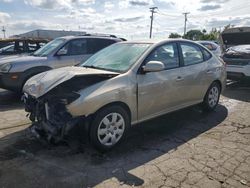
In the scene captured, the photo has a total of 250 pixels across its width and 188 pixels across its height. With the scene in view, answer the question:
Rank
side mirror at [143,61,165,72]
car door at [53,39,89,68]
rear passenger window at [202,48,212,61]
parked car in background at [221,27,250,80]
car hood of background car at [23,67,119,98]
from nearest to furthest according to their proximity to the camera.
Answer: car hood of background car at [23,67,119,98], side mirror at [143,61,165,72], rear passenger window at [202,48,212,61], car door at [53,39,89,68], parked car in background at [221,27,250,80]

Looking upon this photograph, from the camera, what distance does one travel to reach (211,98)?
21.6 feet

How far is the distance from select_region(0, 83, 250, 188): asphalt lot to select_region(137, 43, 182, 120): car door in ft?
1.56

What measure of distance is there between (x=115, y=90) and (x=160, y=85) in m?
1.00

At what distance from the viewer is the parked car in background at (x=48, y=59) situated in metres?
7.59

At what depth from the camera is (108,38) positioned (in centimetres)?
957

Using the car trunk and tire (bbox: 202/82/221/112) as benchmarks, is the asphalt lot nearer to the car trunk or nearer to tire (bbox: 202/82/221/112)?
tire (bbox: 202/82/221/112)

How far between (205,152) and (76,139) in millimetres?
2006

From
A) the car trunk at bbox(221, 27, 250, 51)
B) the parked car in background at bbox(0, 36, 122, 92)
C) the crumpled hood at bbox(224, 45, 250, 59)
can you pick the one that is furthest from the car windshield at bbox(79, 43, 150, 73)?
the car trunk at bbox(221, 27, 250, 51)

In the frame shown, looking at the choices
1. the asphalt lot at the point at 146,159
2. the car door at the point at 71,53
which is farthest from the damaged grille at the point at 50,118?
the car door at the point at 71,53

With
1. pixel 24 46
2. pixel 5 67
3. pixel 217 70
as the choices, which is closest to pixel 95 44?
pixel 5 67

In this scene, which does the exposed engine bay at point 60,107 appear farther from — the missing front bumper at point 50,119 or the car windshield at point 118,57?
the car windshield at point 118,57

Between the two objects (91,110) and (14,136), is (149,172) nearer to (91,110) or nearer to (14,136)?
(91,110)

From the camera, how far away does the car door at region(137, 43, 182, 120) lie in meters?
4.88

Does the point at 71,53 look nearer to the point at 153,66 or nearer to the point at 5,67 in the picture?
the point at 5,67
